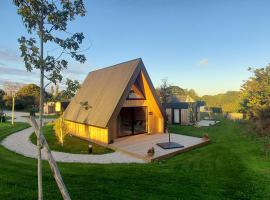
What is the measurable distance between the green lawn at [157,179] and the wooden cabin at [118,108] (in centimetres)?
624

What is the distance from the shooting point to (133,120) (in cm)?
2184

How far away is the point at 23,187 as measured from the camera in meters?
7.84

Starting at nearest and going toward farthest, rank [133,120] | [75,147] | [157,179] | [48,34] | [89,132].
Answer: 1. [48,34]
2. [157,179]
3. [75,147]
4. [89,132]
5. [133,120]

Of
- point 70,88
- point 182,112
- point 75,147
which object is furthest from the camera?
point 182,112

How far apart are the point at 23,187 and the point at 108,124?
9548 millimetres

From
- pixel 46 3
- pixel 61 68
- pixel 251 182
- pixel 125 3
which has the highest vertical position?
pixel 125 3

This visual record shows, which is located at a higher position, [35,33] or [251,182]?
[35,33]

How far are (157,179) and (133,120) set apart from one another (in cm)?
1204

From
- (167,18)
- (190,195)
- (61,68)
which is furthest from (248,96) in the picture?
(61,68)

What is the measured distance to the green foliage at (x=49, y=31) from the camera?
496cm

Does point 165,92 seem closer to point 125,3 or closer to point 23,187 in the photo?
point 125,3

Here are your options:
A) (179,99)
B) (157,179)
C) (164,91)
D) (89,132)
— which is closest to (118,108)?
(89,132)

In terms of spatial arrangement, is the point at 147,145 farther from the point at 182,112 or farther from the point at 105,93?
the point at 182,112

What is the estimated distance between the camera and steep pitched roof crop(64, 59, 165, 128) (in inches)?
712
